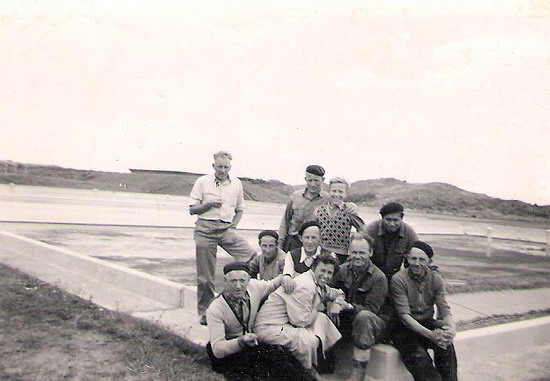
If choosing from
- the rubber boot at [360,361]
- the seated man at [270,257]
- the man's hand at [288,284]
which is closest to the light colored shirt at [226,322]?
the man's hand at [288,284]

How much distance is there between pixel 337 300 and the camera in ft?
12.7

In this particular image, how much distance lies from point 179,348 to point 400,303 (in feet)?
6.07

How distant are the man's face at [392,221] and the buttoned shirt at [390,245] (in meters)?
0.06

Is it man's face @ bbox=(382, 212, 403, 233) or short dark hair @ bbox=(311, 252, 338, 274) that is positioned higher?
man's face @ bbox=(382, 212, 403, 233)

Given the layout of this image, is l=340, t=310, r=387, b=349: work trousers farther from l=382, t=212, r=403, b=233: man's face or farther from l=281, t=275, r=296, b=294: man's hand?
l=382, t=212, r=403, b=233: man's face

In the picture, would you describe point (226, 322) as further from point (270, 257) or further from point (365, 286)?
point (365, 286)

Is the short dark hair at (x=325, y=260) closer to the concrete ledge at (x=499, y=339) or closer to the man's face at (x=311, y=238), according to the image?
the man's face at (x=311, y=238)

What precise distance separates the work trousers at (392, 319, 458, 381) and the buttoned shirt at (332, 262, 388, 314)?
1.12 feet

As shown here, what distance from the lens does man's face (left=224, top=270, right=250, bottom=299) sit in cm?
368

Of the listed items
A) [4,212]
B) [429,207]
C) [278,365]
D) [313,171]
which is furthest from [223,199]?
[429,207]

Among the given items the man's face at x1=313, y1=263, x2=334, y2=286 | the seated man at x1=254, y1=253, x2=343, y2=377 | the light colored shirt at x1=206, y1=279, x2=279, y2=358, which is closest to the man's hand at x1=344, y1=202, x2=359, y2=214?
the seated man at x1=254, y1=253, x2=343, y2=377

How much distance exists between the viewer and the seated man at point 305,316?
367cm

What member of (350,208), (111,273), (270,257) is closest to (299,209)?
(350,208)

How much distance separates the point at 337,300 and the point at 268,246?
0.78 meters
